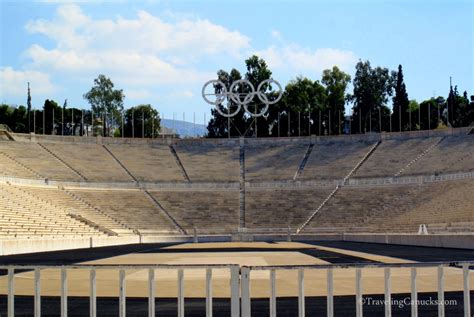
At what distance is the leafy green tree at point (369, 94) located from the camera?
4582 inches

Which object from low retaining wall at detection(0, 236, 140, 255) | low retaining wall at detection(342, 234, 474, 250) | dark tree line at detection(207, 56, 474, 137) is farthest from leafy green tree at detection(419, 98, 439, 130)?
low retaining wall at detection(0, 236, 140, 255)

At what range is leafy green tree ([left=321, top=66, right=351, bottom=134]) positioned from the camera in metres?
116

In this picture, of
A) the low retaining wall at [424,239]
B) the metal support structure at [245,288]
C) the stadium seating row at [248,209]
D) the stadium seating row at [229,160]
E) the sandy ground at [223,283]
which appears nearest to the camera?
the metal support structure at [245,288]

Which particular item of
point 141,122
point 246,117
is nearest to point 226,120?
point 246,117

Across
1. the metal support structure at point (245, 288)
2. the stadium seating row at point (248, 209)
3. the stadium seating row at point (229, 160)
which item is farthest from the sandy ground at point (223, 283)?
the stadium seating row at point (229, 160)

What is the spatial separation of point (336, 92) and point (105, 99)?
3921cm

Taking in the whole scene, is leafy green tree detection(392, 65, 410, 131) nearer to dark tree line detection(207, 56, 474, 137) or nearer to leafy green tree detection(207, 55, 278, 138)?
dark tree line detection(207, 56, 474, 137)

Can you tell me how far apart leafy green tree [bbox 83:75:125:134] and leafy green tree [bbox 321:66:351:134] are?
35108mm

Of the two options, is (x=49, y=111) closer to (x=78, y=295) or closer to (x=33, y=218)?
(x=33, y=218)

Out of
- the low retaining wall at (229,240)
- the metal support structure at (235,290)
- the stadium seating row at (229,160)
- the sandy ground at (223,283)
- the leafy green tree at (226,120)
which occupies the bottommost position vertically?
the low retaining wall at (229,240)

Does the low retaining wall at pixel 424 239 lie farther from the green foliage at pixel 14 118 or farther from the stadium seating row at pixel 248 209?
the green foliage at pixel 14 118

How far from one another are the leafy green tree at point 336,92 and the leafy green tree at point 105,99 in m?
35.1

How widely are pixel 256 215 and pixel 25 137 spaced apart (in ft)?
94.1

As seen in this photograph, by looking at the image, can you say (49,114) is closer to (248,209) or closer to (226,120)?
(226,120)
